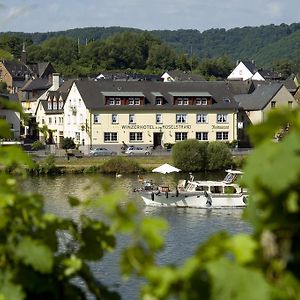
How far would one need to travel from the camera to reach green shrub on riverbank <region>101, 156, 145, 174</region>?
4572 centimetres

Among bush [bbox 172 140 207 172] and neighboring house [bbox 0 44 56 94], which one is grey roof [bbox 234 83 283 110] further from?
neighboring house [bbox 0 44 56 94]

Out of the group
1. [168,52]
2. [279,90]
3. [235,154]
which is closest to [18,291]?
[235,154]

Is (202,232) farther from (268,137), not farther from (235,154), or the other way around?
(235,154)

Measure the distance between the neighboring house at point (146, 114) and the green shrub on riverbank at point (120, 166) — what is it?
8839 millimetres

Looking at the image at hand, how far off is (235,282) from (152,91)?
54769 mm

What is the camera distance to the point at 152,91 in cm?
5666

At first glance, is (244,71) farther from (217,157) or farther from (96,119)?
(217,157)

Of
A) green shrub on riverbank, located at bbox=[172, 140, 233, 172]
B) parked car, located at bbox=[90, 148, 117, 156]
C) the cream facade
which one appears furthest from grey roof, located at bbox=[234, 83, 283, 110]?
parked car, located at bbox=[90, 148, 117, 156]

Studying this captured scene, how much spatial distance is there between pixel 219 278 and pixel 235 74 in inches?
4546

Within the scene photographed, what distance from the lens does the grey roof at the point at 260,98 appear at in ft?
192

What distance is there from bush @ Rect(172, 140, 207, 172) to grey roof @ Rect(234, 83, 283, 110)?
12924mm

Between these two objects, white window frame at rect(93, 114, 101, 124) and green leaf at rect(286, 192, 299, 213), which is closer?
green leaf at rect(286, 192, 299, 213)

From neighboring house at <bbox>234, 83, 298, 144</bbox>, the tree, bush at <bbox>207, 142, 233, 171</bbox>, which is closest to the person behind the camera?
bush at <bbox>207, 142, 233, 171</bbox>

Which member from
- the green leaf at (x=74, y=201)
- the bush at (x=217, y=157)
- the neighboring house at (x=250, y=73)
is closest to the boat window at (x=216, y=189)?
the bush at (x=217, y=157)
